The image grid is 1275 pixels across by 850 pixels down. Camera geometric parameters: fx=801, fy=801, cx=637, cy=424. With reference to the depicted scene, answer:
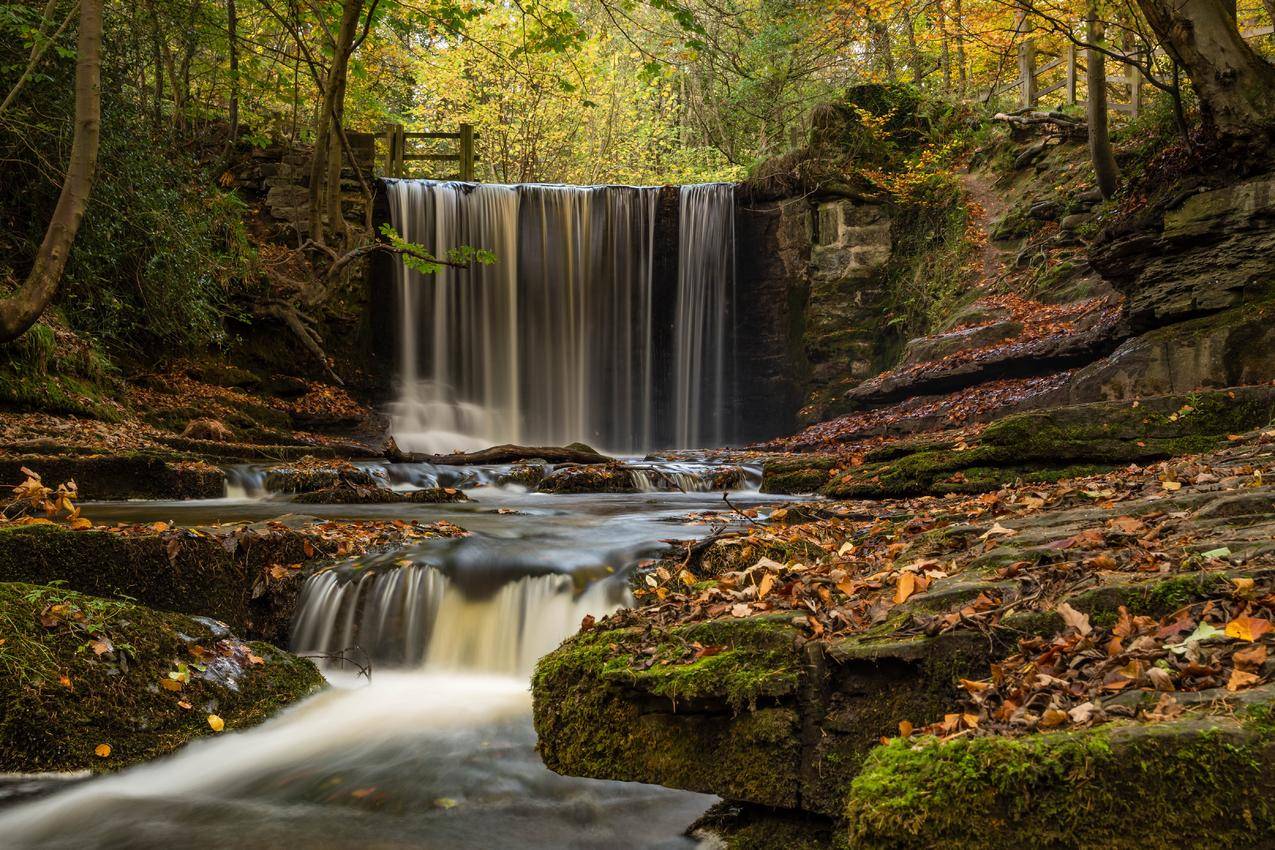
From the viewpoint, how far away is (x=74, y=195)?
6156 millimetres

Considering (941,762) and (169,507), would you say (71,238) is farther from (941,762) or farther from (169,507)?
(941,762)

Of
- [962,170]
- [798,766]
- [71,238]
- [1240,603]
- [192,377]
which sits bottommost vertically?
[798,766]

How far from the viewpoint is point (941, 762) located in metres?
1.77

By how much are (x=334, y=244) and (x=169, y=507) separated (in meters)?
8.94

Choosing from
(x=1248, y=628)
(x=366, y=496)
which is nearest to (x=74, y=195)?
(x=366, y=496)

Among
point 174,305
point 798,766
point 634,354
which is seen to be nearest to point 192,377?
point 174,305

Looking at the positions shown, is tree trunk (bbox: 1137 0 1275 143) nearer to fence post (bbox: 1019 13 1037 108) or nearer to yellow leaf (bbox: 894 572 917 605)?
yellow leaf (bbox: 894 572 917 605)

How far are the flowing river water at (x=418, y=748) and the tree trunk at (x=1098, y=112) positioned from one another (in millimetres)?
9363

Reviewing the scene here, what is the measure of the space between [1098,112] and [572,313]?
11.4 meters

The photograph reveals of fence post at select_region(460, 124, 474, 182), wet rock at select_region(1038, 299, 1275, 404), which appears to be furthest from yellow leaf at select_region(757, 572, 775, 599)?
fence post at select_region(460, 124, 474, 182)

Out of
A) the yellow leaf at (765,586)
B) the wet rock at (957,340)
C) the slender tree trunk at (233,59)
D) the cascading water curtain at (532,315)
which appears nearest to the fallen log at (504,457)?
the cascading water curtain at (532,315)

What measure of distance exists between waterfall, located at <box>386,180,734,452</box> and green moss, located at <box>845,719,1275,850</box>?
55.2 ft

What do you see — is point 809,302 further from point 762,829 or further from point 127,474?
point 762,829

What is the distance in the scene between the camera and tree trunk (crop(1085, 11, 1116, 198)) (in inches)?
431
